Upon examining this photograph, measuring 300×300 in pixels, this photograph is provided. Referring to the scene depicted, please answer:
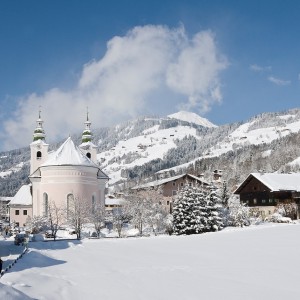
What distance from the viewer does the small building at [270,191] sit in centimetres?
6138

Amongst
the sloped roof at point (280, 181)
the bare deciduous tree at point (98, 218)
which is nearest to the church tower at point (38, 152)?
the bare deciduous tree at point (98, 218)

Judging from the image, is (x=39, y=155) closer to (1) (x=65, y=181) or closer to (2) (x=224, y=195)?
(1) (x=65, y=181)

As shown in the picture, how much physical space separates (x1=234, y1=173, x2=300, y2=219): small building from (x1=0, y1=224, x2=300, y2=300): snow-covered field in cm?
2848

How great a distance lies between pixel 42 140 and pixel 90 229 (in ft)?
91.1

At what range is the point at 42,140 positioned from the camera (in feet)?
265

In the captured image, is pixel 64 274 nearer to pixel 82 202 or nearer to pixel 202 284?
pixel 202 284

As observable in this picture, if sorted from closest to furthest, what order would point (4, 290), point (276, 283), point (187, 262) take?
1. point (4, 290)
2. point (276, 283)
3. point (187, 262)

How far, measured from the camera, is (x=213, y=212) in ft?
158

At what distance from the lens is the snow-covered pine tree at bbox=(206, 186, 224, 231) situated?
4772cm

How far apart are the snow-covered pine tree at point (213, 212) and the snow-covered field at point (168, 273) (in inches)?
529

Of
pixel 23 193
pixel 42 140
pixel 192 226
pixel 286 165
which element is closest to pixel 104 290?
pixel 192 226

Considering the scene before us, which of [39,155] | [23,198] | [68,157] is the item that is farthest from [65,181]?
[23,198]

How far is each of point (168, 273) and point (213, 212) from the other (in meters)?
27.2

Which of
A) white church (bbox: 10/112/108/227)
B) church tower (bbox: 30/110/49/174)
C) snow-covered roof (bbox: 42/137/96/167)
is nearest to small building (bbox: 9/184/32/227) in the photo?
church tower (bbox: 30/110/49/174)
